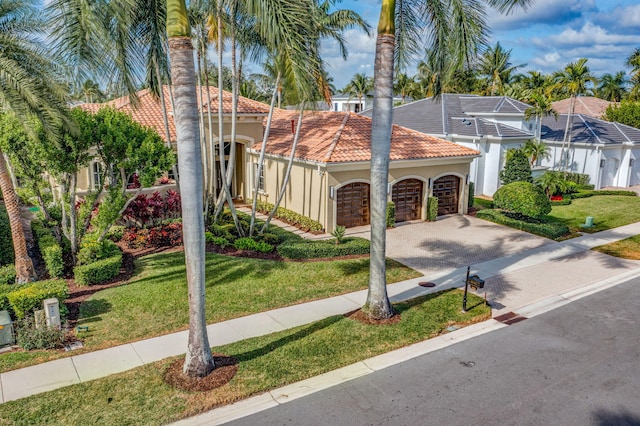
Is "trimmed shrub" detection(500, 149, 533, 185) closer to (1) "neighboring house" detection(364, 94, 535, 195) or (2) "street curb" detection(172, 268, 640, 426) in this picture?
(1) "neighboring house" detection(364, 94, 535, 195)

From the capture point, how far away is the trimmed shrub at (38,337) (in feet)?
35.6

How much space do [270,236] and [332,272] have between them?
3.79 metres

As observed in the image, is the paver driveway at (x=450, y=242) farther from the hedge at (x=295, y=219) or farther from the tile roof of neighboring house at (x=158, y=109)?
the tile roof of neighboring house at (x=158, y=109)

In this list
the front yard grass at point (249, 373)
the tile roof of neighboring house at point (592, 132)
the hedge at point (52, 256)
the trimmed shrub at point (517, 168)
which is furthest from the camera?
the tile roof of neighboring house at point (592, 132)

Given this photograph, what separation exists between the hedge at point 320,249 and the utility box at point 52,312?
26.3 feet

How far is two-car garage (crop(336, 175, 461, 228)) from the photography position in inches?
868

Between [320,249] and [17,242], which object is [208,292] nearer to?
[320,249]

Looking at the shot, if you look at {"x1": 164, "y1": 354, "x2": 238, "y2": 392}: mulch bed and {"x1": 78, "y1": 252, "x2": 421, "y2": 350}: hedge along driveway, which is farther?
{"x1": 78, "y1": 252, "x2": 421, "y2": 350}: hedge along driveway

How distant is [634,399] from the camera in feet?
31.0

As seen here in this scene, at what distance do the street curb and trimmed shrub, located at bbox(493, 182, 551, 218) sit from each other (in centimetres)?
793

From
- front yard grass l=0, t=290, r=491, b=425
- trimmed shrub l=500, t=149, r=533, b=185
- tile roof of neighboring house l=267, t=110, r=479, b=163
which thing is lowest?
front yard grass l=0, t=290, r=491, b=425

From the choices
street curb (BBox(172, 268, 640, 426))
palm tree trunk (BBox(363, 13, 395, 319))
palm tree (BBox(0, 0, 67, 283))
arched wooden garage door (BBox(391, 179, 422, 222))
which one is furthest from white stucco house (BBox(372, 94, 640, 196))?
palm tree (BBox(0, 0, 67, 283))

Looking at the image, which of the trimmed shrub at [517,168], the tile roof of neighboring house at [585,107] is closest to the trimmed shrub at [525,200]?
the trimmed shrub at [517,168]

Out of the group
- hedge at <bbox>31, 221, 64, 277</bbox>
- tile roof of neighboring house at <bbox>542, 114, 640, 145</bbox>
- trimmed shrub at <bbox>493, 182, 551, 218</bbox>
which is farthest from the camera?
tile roof of neighboring house at <bbox>542, 114, 640, 145</bbox>
